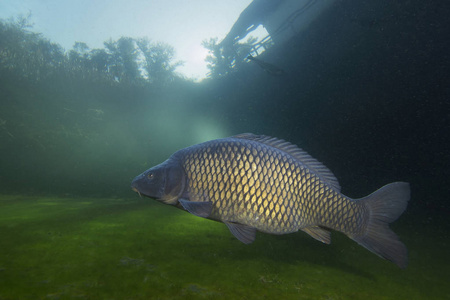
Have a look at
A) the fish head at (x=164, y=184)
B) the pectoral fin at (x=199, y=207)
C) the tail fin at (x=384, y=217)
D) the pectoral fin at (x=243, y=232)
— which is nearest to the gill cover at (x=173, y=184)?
the fish head at (x=164, y=184)

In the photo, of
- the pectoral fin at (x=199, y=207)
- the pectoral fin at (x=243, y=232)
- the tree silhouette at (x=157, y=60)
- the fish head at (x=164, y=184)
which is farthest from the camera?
the tree silhouette at (x=157, y=60)

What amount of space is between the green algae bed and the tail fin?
612mm

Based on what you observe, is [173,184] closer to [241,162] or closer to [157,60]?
[241,162]

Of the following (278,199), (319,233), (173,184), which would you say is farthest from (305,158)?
(173,184)

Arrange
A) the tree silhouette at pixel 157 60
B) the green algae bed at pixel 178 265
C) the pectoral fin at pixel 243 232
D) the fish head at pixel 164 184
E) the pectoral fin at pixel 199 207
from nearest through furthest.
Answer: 1. the green algae bed at pixel 178 265
2. the pectoral fin at pixel 199 207
3. the pectoral fin at pixel 243 232
4. the fish head at pixel 164 184
5. the tree silhouette at pixel 157 60

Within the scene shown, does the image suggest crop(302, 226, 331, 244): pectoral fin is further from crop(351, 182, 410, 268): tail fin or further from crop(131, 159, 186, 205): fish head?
crop(131, 159, 186, 205): fish head

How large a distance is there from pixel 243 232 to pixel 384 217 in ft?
5.84

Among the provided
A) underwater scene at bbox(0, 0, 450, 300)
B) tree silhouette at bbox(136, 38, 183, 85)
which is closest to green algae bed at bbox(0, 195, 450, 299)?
underwater scene at bbox(0, 0, 450, 300)

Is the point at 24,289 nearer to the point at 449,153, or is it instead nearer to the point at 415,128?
the point at 415,128

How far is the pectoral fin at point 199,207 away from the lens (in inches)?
98.1

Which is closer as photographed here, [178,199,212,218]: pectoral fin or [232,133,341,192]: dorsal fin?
[178,199,212,218]: pectoral fin

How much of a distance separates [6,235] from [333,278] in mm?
4798

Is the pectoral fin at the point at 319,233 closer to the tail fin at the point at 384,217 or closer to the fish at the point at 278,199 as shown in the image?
the fish at the point at 278,199

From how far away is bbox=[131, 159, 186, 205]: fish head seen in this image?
2.89 meters
